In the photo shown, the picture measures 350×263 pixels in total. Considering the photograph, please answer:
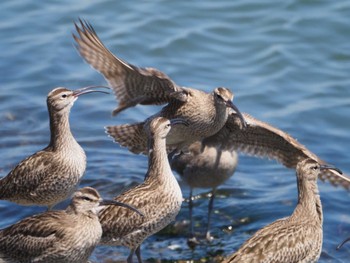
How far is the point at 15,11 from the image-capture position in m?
19.6

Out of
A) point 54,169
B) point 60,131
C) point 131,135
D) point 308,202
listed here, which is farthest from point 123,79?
point 308,202

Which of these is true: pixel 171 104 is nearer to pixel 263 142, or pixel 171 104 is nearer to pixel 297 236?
pixel 263 142

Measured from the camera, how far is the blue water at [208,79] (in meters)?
12.2

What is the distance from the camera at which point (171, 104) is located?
11.3 meters

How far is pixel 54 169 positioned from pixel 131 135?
5.70ft

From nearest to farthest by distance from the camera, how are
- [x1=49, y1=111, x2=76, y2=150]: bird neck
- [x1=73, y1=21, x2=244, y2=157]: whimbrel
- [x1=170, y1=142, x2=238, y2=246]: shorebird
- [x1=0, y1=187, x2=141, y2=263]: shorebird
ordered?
[x1=0, y1=187, x2=141, y2=263]: shorebird, [x1=49, y1=111, x2=76, y2=150]: bird neck, [x1=73, y1=21, x2=244, y2=157]: whimbrel, [x1=170, y1=142, x2=238, y2=246]: shorebird

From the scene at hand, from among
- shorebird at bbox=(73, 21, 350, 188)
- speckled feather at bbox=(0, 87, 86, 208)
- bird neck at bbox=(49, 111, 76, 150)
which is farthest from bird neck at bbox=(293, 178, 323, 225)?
bird neck at bbox=(49, 111, 76, 150)

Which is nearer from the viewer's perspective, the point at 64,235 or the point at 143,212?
the point at 64,235

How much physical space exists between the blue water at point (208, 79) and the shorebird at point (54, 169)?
858 mm

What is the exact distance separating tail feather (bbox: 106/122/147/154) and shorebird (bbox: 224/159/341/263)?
2.60 meters

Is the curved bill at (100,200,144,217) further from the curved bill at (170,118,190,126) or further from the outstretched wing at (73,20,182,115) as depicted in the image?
the outstretched wing at (73,20,182,115)

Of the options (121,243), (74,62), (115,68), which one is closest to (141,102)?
(115,68)

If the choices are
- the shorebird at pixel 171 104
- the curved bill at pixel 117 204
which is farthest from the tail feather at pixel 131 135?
the curved bill at pixel 117 204

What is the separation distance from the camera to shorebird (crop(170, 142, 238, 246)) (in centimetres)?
1200
